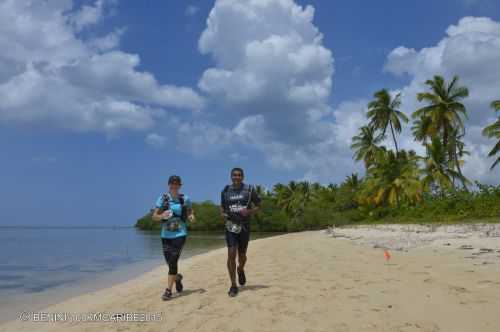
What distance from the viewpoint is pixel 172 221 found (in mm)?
5660

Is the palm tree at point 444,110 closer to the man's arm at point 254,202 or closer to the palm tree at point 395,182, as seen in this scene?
the palm tree at point 395,182

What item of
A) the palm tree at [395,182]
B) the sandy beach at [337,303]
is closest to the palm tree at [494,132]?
the palm tree at [395,182]

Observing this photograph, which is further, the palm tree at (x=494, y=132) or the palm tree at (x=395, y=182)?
the palm tree at (x=395, y=182)

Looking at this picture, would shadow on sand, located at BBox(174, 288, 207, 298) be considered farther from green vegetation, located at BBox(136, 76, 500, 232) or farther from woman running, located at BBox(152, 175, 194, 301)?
green vegetation, located at BBox(136, 76, 500, 232)

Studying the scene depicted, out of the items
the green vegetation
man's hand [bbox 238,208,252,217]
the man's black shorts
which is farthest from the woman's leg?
the green vegetation

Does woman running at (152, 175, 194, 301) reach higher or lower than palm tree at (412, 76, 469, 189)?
lower

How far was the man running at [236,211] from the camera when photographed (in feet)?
18.2

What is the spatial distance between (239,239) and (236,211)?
1.46 feet

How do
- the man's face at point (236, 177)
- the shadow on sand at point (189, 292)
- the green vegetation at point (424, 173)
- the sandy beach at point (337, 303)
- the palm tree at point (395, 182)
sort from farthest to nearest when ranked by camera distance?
the palm tree at point (395, 182) → the green vegetation at point (424, 173) → the shadow on sand at point (189, 292) → the man's face at point (236, 177) → the sandy beach at point (337, 303)

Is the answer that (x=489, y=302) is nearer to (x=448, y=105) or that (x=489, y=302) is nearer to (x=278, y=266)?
(x=278, y=266)

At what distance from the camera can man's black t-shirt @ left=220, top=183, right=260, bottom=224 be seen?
558 cm

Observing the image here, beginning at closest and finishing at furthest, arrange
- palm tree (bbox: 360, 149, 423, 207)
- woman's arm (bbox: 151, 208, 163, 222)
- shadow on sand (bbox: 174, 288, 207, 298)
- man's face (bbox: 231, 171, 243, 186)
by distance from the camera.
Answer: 1. woman's arm (bbox: 151, 208, 163, 222)
2. man's face (bbox: 231, 171, 243, 186)
3. shadow on sand (bbox: 174, 288, 207, 298)
4. palm tree (bbox: 360, 149, 423, 207)

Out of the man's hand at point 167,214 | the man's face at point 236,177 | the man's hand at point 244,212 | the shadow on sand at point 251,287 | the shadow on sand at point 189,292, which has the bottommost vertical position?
the shadow on sand at point 189,292

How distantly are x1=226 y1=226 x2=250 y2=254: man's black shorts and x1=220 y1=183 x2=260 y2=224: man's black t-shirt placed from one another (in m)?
0.17
